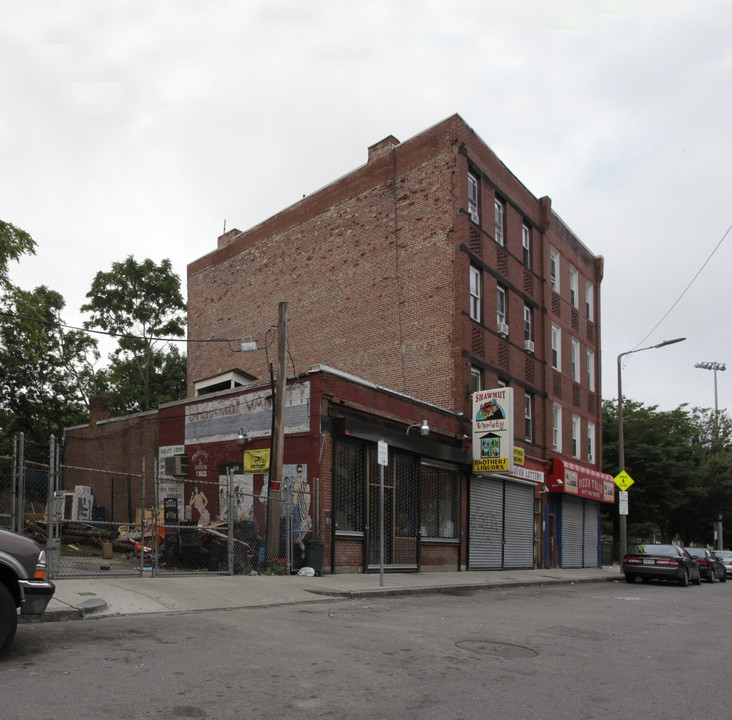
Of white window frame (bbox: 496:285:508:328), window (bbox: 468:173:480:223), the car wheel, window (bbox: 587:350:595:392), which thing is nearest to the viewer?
the car wheel

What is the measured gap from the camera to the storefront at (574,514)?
28.1 metres

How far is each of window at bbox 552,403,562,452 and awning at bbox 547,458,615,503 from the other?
73 centimetres

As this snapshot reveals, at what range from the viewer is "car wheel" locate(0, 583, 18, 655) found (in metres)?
6.22

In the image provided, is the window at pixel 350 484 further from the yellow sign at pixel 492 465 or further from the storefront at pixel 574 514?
the storefront at pixel 574 514

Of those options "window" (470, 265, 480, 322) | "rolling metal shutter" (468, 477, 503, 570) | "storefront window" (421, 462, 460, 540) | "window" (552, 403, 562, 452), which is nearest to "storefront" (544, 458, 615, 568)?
"window" (552, 403, 562, 452)

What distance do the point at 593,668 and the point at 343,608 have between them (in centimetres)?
509

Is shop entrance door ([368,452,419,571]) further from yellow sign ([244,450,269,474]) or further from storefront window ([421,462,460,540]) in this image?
yellow sign ([244,450,269,474])

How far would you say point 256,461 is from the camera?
19609mm

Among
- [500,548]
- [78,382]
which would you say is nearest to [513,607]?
[500,548]

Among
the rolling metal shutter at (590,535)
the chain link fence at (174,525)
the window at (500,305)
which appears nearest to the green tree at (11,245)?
Result: the chain link fence at (174,525)

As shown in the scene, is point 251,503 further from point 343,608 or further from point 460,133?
point 460,133

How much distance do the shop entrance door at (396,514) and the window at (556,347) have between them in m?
11.6

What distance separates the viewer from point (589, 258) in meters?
34.2

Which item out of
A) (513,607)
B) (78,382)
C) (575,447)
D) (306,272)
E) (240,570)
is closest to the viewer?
(513,607)
